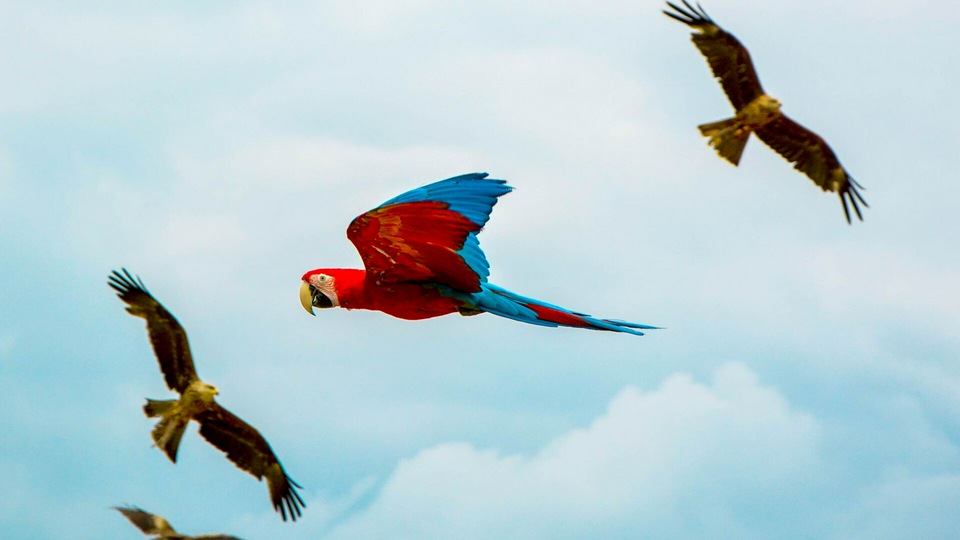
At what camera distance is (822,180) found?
10422 mm

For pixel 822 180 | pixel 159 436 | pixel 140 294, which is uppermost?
pixel 822 180

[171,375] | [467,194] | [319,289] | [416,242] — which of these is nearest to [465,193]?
[467,194]

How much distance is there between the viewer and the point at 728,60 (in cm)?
993

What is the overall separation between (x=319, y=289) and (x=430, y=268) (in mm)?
905

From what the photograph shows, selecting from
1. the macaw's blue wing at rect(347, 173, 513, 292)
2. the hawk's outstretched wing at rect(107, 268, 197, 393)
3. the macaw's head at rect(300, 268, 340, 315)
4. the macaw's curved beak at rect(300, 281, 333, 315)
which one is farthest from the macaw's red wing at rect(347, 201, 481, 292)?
the hawk's outstretched wing at rect(107, 268, 197, 393)

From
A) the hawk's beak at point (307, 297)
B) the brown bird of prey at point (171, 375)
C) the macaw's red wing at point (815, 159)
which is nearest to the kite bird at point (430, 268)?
the hawk's beak at point (307, 297)

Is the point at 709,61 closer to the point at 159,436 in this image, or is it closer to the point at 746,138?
the point at 746,138

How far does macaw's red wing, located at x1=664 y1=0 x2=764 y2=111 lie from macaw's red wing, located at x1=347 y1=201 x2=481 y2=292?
9.45 feet

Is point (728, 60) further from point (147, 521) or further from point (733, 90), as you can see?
point (147, 521)

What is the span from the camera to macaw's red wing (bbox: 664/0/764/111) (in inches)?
390

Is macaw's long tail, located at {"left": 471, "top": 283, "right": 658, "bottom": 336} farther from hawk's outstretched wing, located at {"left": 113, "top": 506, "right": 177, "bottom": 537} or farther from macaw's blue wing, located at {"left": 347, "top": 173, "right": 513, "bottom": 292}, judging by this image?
hawk's outstretched wing, located at {"left": 113, "top": 506, "right": 177, "bottom": 537}

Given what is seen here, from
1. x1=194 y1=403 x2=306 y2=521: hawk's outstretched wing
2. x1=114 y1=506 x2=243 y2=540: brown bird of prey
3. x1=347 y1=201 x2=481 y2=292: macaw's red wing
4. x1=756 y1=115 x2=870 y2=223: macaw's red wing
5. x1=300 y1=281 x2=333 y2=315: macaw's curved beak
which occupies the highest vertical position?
x1=756 y1=115 x2=870 y2=223: macaw's red wing

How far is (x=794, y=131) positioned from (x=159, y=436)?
19.3ft

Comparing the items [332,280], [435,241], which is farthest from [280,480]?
[435,241]
